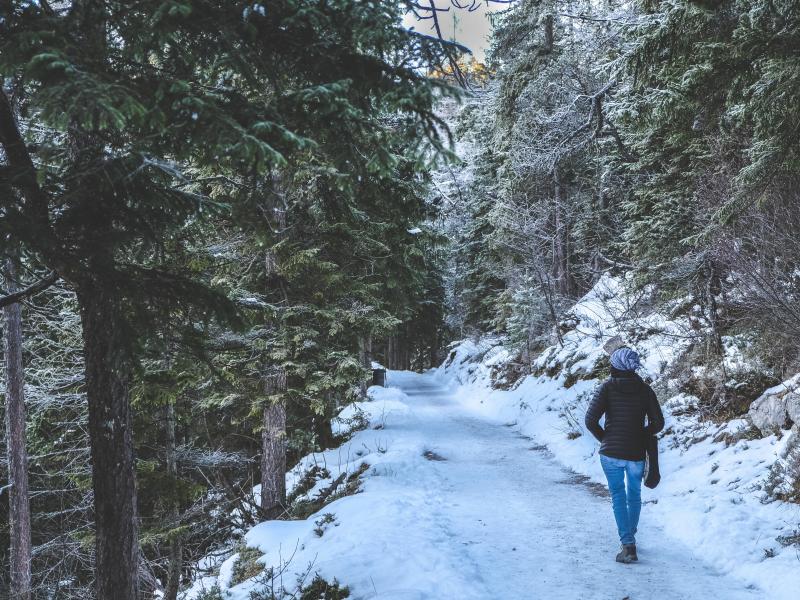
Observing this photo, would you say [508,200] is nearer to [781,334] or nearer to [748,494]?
[781,334]

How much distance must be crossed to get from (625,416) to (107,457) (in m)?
5.26

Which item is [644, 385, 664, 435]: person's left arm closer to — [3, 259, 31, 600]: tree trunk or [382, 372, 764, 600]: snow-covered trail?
[382, 372, 764, 600]: snow-covered trail

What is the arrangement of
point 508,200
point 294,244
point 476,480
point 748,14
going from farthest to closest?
point 508,200
point 294,244
point 476,480
point 748,14

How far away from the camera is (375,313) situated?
40.6 feet

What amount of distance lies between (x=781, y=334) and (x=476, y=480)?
536 cm

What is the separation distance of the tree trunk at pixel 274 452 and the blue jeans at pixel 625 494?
20.0ft

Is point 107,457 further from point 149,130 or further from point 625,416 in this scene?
point 625,416

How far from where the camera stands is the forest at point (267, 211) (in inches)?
136

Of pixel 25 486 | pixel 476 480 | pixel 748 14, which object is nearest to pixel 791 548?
pixel 476 480

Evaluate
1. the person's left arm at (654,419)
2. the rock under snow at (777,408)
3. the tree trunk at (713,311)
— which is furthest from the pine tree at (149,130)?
the tree trunk at (713,311)

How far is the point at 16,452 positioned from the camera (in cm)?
937

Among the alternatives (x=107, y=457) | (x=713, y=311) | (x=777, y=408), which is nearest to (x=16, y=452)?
(x=107, y=457)

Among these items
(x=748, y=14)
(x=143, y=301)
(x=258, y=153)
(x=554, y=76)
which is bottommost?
(x=143, y=301)

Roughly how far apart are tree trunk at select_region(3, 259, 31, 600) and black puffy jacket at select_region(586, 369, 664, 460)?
9.81 metres
